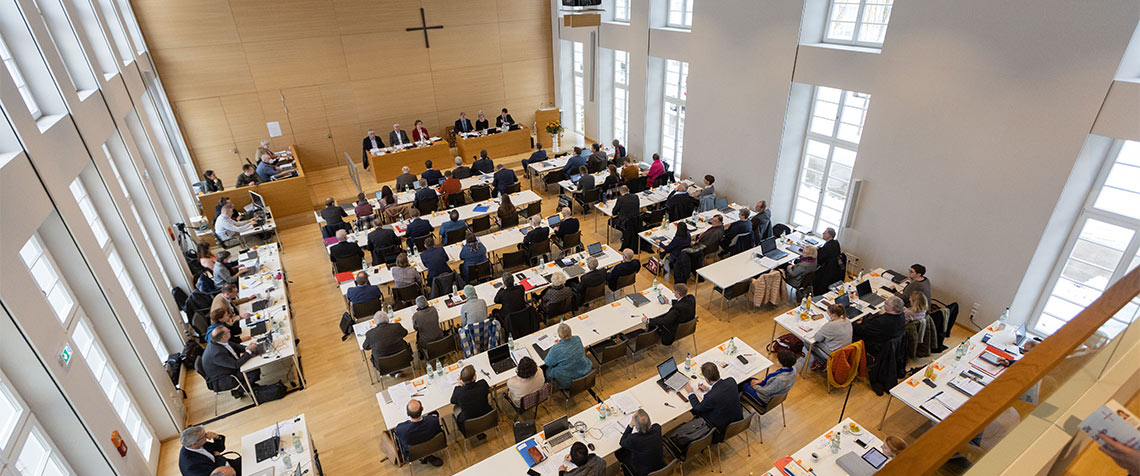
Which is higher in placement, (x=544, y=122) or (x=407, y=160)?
(x=544, y=122)

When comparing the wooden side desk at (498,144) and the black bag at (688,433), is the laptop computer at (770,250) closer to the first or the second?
the black bag at (688,433)

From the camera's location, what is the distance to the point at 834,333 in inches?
276

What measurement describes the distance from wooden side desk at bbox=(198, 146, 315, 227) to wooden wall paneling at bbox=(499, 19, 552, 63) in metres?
8.03

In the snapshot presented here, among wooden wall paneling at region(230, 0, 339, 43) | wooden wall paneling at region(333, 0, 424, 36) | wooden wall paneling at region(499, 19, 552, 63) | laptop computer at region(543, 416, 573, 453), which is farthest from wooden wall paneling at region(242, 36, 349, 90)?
laptop computer at region(543, 416, 573, 453)

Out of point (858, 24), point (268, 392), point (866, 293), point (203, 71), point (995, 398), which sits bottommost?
point (268, 392)

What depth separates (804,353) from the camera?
7.85 metres

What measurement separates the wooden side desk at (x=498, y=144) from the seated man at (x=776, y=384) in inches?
487

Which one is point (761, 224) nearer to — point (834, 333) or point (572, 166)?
point (834, 333)

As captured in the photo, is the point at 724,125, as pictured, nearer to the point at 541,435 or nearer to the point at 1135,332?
the point at 541,435

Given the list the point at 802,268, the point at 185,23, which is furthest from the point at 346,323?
the point at 185,23

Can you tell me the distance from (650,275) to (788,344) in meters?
3.27

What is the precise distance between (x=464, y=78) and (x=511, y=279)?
38.1 ft

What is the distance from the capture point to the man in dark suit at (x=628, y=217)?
1066cm

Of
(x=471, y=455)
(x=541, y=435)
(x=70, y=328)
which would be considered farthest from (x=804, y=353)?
(x=70, y=328)
